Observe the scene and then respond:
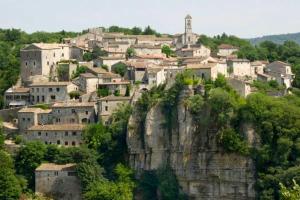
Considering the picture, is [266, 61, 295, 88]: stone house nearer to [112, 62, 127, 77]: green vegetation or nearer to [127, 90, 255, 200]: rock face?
[112, 62, 127, 77]: green vegetation

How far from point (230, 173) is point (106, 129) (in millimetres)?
9024

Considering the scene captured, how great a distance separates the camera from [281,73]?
60.0m

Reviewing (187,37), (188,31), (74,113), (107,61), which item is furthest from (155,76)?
(188,31)

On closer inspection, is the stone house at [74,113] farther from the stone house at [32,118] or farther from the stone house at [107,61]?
the stone house at [107,61]

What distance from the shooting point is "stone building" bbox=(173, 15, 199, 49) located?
7440 cm

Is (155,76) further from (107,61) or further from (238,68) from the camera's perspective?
(238,68)

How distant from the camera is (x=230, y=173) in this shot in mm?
47250

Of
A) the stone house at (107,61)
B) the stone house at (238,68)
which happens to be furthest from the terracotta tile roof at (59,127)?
the stone house at (238,68)

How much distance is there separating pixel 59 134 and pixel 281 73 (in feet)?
62.9

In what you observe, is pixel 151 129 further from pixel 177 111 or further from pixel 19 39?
pixel 19 39

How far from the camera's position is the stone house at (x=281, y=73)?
58562mm

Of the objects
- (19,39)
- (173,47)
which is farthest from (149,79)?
(19,39)

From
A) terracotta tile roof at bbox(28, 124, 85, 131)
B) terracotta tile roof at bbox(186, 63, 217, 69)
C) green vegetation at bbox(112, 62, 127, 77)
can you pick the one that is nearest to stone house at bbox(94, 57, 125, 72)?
green vegetation at bbox(112, 62, 127, 77)

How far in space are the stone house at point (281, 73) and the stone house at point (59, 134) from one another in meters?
16.7
